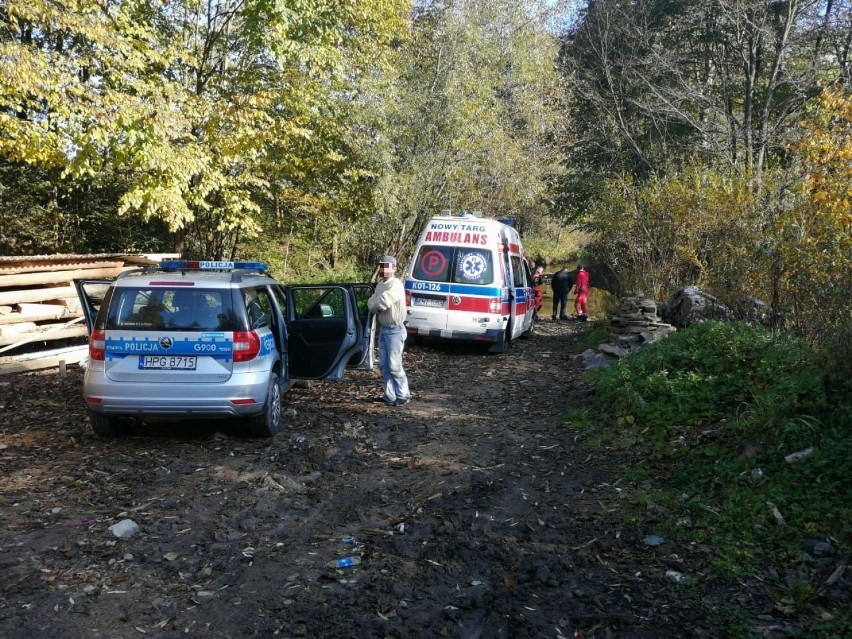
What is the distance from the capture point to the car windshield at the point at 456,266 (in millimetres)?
12078

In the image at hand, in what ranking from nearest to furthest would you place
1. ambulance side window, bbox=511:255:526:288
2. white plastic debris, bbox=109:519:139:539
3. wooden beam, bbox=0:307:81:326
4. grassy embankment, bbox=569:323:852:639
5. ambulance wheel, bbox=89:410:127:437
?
grassy embankment, bbox=569:323:852:639 < white plastic debris, bbox=109:519:139:539 < ambulance wheel, bbox=89:410:127:437 < wooden beam, bbox=0:307:81:326 < ambulance side window, bbox=511:255:526:288

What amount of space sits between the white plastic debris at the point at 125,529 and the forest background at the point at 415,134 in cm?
559

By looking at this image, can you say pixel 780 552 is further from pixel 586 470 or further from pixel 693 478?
pixel 586 470

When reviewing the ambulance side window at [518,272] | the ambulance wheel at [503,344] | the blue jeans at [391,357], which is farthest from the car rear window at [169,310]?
the ambulance side window at [518,272]

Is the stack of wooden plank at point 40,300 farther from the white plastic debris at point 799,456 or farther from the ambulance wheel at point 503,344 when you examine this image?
the white plastic debris at point 799,456

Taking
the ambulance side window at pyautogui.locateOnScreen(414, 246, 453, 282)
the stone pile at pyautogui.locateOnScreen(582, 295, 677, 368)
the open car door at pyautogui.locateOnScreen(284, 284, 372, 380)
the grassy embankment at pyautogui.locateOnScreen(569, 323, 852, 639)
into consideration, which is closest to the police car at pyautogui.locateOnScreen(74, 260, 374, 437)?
the open car door at pyautogui.locateOnScreen(284, 284, 372, 380)

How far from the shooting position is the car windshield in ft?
39.6

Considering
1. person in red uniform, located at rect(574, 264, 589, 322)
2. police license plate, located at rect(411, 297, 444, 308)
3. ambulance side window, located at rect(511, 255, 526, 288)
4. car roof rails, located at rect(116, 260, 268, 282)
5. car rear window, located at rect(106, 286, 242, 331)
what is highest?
car roof rails, located at rect(116, 260, 268, 282)

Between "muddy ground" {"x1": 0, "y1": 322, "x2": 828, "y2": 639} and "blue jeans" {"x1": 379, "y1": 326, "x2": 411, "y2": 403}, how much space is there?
0.68m

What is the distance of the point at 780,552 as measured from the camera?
4.14 meters

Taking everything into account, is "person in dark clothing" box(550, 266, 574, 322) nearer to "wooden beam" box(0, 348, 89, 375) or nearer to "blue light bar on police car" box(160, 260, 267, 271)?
"wooden beam" box(0, 348, 89, 375)

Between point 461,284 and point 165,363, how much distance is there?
22.1ft

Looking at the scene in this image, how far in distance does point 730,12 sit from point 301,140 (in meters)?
11.0

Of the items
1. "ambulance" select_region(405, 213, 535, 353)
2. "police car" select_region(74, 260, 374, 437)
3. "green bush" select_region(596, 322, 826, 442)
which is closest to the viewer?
"green bush" select_region(596, 322, 826, 442)
